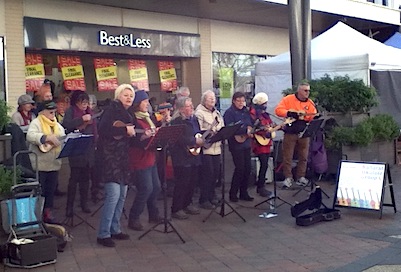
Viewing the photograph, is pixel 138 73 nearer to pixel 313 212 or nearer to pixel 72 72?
pixel 72 72

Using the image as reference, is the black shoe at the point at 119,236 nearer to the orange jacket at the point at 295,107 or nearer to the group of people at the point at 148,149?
the group of people at the point at 148,149

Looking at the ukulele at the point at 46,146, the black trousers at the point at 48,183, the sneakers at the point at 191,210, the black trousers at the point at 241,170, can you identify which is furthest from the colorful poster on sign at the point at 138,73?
the ukulele at the point at 46,146

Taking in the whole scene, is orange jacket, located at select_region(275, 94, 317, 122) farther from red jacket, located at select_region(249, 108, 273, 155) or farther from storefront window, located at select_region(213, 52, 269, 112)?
storefront window, located at select_region(213, 52, 269, 112)

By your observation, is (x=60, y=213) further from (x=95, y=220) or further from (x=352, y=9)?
(x=352, y=9)

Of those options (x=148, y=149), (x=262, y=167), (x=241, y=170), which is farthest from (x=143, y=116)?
(x=262, y=167)

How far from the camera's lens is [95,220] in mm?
8906

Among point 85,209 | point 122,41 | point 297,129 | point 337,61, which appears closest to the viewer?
point 85,209

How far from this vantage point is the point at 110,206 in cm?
723

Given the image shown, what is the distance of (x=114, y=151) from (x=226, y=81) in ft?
33.5

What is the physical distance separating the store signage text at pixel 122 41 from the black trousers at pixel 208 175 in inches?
200

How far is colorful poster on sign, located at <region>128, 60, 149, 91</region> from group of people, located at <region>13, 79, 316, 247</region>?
4631 millimetres

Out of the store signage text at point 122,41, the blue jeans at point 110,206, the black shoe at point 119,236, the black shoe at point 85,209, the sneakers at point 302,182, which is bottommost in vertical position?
the black shoe at point 119,236

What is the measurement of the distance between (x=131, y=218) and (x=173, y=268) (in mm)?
1865

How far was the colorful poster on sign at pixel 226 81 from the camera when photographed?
16906mm
